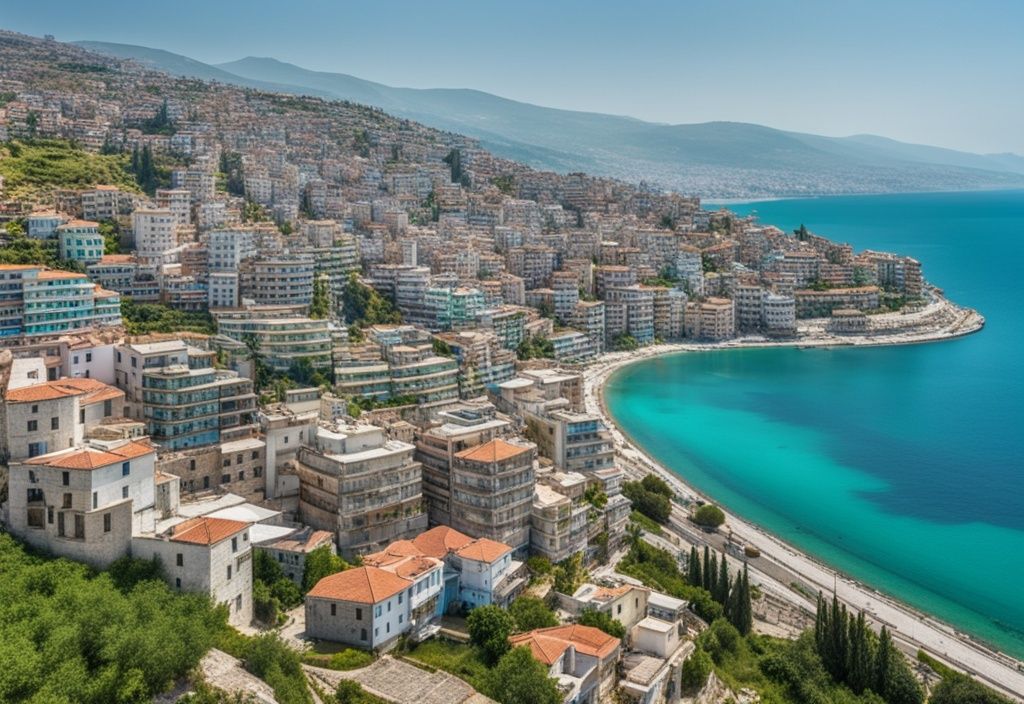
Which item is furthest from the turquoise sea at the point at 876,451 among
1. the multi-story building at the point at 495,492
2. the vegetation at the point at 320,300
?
the vegetation at the point at 320,300

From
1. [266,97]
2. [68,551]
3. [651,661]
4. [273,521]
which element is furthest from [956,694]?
[266,97]

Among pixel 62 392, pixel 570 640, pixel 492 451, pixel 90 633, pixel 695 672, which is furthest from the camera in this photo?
pixel 492 451

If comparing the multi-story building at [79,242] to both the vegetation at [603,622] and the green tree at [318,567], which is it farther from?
the vegetation at [603,622]

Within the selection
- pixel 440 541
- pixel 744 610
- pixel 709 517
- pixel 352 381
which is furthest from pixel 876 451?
pixel 440 541

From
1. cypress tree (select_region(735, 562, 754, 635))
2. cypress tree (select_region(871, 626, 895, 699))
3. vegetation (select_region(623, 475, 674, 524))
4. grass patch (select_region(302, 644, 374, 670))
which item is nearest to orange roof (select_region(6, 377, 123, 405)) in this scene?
grass patch (select_region(302, 644, 374, 670))

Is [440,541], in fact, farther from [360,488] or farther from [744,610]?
[744,610]

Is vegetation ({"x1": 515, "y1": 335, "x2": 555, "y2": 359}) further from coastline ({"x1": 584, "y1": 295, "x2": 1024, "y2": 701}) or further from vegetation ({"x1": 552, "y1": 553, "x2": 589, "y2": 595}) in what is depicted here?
vegetation ({"x1": 552, "y1": 553, "x2": 589, "y2": 595})

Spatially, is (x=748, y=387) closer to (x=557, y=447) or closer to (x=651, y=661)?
(x=557, y=447)
